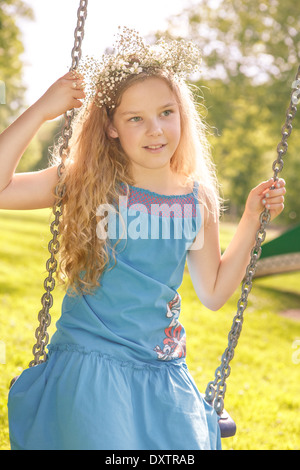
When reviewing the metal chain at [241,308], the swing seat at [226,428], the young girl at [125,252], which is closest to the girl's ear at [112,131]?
the young girl at [125,252]

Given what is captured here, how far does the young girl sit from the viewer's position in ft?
7.17

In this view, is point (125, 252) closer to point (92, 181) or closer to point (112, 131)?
point (92, 181)

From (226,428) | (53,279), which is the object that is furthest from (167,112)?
(226,428)

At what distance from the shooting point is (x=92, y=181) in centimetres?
246

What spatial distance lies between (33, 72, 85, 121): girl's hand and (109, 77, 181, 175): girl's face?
0.62ft

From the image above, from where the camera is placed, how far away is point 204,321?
9375 millimetres

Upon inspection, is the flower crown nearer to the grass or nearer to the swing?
the swing

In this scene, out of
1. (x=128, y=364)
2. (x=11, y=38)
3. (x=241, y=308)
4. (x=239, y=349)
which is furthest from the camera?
(x=11, y=38)

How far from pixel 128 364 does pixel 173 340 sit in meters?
0.25

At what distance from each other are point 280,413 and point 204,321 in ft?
13.2

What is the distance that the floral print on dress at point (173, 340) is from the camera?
239 centimetres

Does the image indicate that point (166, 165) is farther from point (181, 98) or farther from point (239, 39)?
point (239, 39)

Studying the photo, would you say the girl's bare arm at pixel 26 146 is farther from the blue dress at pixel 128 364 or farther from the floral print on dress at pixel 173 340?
the floral print on dress at pixel 173 340
